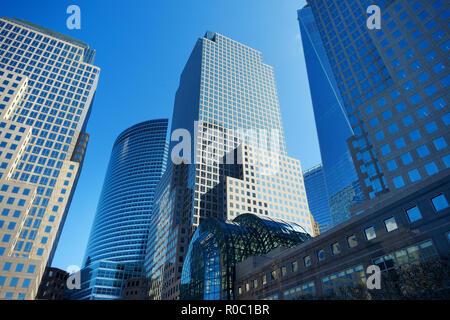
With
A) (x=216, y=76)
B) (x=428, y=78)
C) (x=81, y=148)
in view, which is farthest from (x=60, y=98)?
(x=428, y=78)

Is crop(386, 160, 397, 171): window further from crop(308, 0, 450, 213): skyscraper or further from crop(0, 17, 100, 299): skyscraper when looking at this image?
crop(0, 17, 100, 299): skyscraper

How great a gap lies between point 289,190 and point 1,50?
5564 inches

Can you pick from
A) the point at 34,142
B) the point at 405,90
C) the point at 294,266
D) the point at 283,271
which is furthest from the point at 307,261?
the point at 34,142

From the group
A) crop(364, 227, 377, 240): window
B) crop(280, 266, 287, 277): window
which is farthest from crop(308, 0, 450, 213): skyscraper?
crop(280, 266, 287, 277): window

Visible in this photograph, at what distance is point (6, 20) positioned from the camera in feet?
442

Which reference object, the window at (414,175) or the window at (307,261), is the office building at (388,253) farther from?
the window at (414,175)

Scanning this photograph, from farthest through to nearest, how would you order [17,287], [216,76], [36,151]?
[216,76] < [36,151] < [17,287]

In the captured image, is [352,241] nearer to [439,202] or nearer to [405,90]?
[439,202]

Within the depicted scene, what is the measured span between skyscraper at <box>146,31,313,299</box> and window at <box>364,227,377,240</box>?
281 ft

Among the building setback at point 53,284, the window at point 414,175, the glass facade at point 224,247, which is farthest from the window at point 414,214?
the building setback at point 53,284

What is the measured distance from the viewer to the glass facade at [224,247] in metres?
67.0

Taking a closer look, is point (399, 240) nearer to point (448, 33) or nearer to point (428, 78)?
point (428, 78)

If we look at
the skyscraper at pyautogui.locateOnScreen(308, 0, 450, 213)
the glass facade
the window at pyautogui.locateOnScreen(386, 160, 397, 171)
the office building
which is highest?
the skyscraper at pyautogui.locateOnScreen(308, 0, 450, 213)

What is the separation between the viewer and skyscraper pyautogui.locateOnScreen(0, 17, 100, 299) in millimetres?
79000
